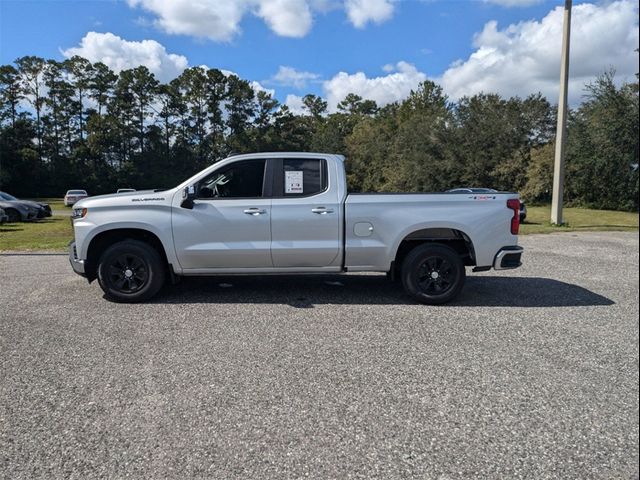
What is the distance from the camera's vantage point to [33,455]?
2.84m

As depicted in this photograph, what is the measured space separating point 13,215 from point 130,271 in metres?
17.9

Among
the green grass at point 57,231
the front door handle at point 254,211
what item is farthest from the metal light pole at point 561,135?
the front door handle at point 254,211

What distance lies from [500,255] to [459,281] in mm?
639

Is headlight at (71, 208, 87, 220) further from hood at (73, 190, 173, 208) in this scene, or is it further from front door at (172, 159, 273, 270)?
front door at (172, 159, 273, 270)

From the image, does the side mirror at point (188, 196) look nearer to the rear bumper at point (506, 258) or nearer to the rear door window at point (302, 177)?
the rear door window at point (302, 177)

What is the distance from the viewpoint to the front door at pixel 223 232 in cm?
618

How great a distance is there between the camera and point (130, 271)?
20.4 ft

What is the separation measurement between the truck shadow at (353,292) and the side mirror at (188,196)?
130 cm

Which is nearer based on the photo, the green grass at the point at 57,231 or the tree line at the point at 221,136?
the green grass at the point at 57,231

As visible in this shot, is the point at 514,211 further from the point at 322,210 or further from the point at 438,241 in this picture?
the point at 322,210

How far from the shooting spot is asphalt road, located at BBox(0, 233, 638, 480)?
2.79m

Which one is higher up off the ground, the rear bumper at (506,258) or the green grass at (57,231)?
the rear bumper at (506,258)

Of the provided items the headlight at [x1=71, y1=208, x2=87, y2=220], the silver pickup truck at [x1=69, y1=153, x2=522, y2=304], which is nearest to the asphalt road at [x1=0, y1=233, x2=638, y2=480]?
the silver pickup truck at [x1=69, y1=153, x2=522, y2=304]

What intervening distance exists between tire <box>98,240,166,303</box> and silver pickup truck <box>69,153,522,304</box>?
1 cm
